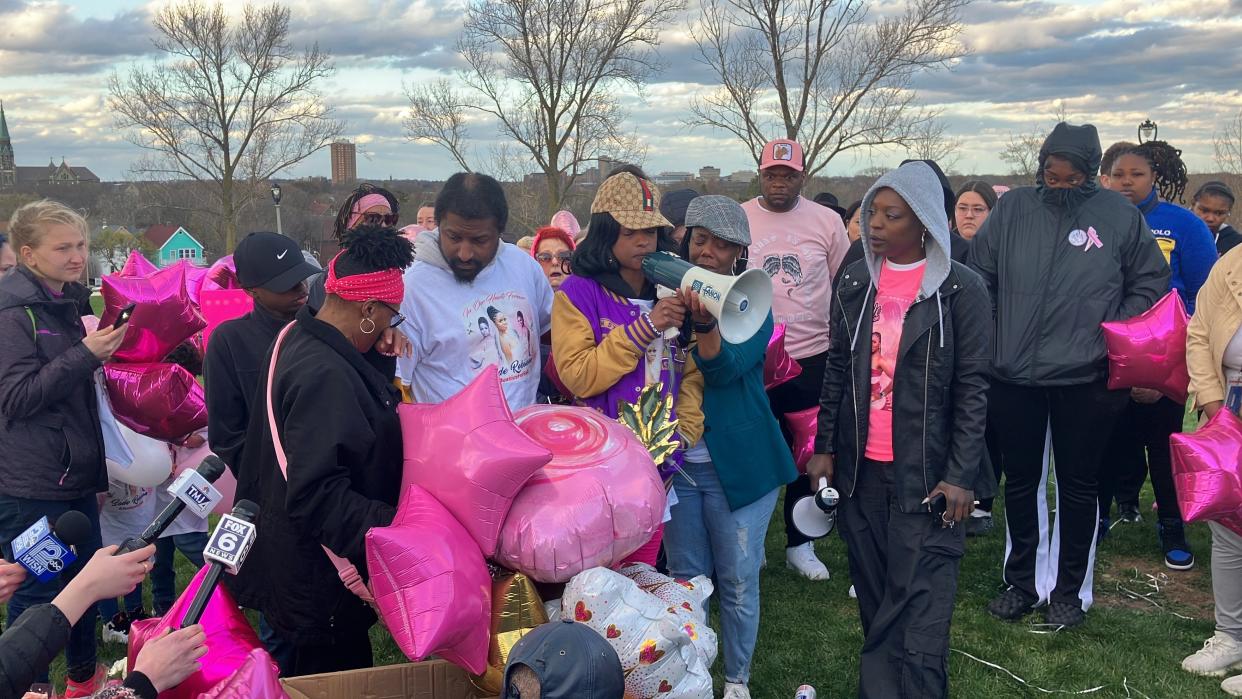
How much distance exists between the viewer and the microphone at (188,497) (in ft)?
7.31

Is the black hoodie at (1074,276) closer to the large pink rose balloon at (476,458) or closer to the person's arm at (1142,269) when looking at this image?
the person's arm at (1142,269)

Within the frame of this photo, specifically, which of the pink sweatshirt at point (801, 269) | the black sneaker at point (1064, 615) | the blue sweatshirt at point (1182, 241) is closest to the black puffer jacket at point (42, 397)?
the pink sweatshirt at point (801, 269)

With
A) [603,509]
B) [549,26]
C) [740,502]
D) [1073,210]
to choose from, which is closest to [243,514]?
[603,509]

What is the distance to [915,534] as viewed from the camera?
11.0 feet

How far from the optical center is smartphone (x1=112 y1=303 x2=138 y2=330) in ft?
12.5

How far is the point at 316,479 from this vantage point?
8.05ft

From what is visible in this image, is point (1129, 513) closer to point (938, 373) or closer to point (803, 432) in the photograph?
point (803, 432)

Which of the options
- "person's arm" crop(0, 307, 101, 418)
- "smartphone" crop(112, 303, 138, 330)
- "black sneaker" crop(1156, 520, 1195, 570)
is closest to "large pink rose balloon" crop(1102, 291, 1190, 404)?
"black sneaker" crop(1156, 520, 1195, 570)

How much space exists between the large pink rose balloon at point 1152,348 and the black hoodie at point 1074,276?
0.38ft

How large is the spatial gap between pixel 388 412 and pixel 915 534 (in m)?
1.95

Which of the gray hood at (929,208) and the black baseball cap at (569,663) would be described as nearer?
the black baseball cap at (569,663)

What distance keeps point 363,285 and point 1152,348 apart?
347 cm

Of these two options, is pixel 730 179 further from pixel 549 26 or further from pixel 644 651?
pixel 644 651

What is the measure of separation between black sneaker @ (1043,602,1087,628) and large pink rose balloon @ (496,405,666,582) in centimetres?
284
